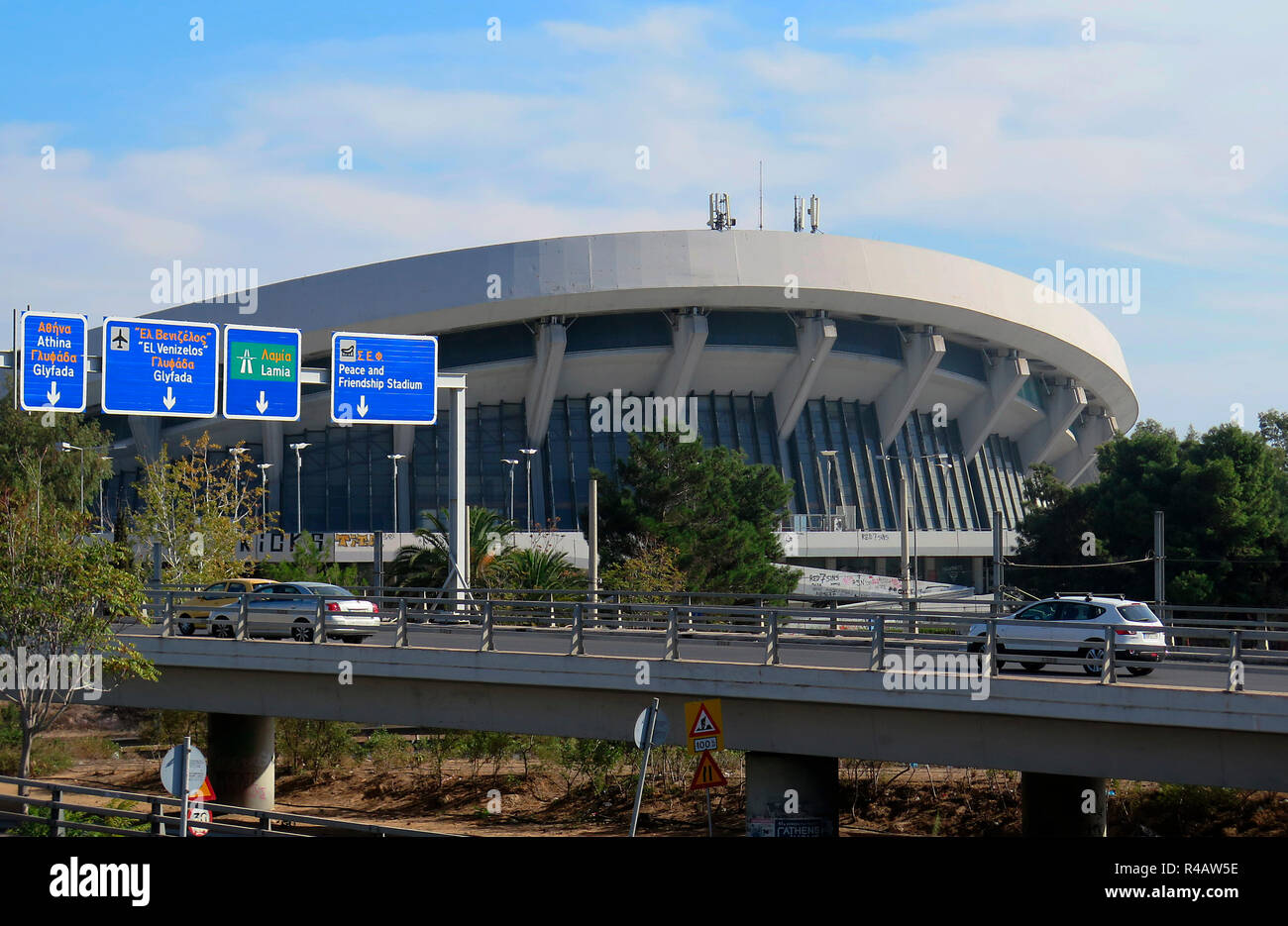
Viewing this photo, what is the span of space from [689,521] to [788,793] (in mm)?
25877

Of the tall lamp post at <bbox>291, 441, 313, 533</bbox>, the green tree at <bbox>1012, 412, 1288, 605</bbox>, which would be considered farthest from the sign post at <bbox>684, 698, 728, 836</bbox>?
the tall lamp post at <bbox>291, 441, 313, 533</bbox>

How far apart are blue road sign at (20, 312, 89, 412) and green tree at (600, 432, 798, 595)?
17474 mm

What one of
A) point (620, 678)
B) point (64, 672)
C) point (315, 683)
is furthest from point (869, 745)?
point (64, 672)

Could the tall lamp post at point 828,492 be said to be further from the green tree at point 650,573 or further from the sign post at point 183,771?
the sign post at point 183,771

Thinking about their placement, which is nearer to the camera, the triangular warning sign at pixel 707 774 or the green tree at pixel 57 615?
the triangular warning sign at pixel 707 774

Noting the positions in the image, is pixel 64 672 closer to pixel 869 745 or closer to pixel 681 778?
pixel 681 778

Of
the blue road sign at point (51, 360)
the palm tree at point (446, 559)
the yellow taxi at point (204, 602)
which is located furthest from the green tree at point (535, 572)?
the blue road sign at point (51, 360)

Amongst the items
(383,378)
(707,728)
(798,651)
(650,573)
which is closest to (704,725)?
(707,728)

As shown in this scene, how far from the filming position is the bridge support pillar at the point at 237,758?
25766 millimetres

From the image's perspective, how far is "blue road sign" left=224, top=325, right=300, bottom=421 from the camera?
31.2 metres

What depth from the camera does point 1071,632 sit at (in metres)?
20.0

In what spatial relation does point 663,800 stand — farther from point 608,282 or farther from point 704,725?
point 608,282

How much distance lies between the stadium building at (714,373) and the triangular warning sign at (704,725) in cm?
4303
